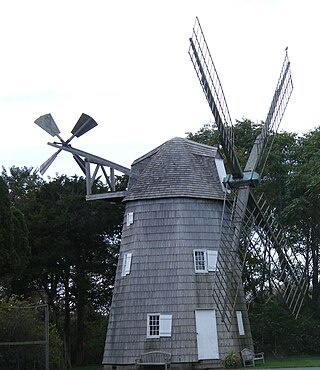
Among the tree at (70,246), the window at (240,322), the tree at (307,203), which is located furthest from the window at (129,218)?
the tree at (307,203)

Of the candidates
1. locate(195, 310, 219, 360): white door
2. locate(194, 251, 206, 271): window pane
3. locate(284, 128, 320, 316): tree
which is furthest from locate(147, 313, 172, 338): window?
locate(284, 128, 320, 316): tree

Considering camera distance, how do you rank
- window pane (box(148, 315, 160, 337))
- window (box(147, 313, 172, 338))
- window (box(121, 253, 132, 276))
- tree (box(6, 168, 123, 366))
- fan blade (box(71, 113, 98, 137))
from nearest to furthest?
window (box(147, 313, 172, 338))
window pane (box(148, 315, 160, 337))
window (box(121, 253, 132, 276))
fan blade (box(71, 113, 98, 137))
tree (box(6, 168, 123, 366))

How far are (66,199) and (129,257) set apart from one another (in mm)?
10816

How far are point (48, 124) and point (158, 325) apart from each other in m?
9.14

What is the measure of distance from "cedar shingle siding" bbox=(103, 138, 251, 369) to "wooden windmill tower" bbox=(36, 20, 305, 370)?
37 mm

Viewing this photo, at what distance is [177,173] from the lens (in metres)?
28.2

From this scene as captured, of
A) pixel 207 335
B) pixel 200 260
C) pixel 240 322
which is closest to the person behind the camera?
pixel 207 335

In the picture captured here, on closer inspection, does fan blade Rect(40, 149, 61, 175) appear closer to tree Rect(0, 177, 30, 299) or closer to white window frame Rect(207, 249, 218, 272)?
tree Rect(0, 177, 30, 299)

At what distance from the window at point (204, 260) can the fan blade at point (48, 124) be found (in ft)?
24.8

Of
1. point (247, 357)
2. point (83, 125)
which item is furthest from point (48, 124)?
point (247, 357)

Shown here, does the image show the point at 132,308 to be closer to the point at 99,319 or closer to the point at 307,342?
the point at 307,342

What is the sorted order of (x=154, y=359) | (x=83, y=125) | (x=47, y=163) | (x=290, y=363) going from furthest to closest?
(x=47, y=163) < (x=83, y=125) < (x=290, y=363) < (x=154, y=359)

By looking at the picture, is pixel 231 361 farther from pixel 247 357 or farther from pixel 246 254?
pixel 246 254

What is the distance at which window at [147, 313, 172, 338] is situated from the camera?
85.5ft
